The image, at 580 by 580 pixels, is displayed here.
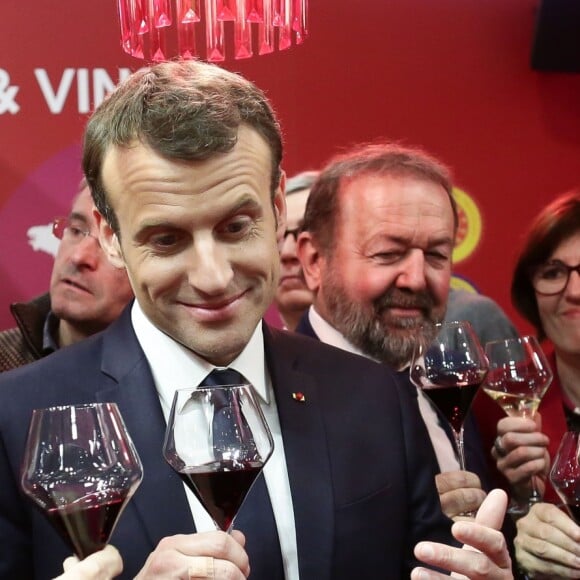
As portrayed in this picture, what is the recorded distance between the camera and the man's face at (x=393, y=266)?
8.98ft

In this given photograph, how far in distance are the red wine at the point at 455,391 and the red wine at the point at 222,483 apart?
2.39 feet

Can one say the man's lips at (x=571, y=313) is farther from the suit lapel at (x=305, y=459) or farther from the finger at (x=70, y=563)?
the finger at (x=70, y=563)

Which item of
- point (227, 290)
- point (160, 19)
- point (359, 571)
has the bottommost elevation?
point (359, 571)

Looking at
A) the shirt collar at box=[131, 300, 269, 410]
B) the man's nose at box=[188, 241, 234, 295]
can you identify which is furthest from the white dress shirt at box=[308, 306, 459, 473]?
the man's nose at box=[188, 241, 234, 295]

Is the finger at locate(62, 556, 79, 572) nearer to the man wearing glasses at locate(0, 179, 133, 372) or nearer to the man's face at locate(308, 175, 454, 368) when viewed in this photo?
the man's face at locate(308, 175, 454, 368)

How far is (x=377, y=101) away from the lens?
13.8 ft

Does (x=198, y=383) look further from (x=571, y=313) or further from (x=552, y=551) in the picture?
(x=571, y=313)

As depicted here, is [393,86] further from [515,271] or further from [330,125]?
[515,271]

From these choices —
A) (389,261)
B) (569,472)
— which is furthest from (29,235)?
(569,472)

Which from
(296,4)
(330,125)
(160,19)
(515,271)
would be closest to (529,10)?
(330,125)

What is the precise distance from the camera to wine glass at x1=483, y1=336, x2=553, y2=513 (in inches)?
98.6

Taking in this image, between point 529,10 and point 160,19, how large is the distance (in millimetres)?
2636

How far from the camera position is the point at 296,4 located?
2271mm

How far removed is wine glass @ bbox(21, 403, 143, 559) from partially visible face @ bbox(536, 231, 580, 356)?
183cm
